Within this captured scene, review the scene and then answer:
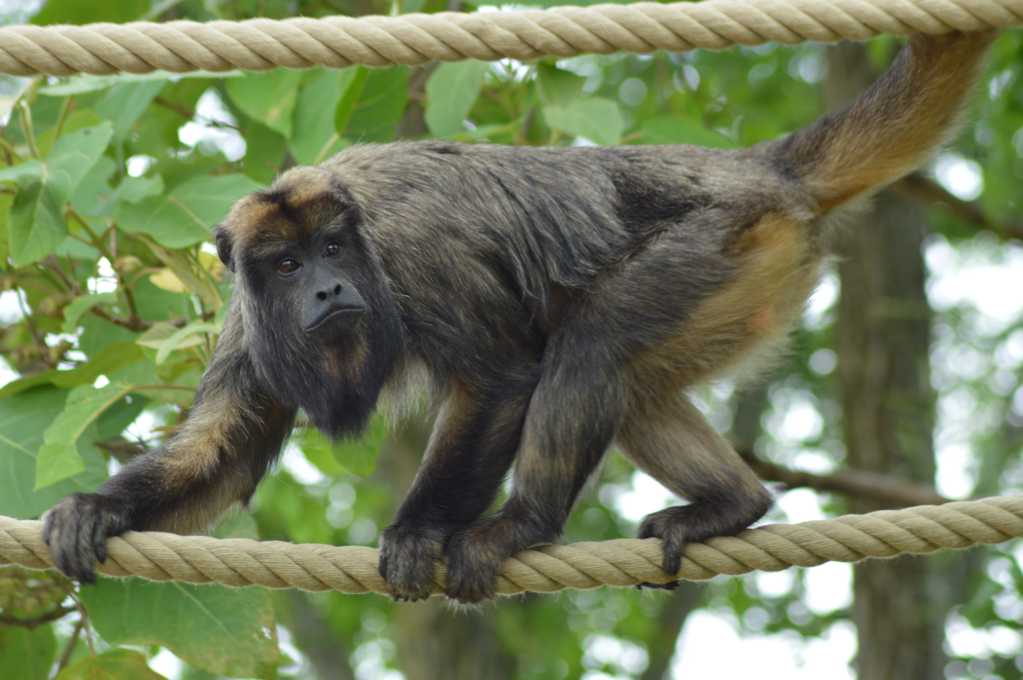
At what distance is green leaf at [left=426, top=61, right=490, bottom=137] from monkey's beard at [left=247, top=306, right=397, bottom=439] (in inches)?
35.5

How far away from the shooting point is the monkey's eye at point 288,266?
12.5 ft

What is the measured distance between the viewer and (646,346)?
147 inches

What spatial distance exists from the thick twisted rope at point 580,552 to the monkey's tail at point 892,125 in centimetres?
125

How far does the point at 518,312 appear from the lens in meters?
4.00

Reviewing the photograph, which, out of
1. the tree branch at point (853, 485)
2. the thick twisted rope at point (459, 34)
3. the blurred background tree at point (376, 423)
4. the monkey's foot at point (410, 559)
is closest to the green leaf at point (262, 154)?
the blurred background tree at point (376, 423)

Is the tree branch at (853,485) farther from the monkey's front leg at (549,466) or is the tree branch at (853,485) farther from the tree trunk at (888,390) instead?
the monkey's front leg at (549,466)

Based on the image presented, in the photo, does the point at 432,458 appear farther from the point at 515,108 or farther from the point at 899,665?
the point at 899,665

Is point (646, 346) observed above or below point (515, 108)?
below

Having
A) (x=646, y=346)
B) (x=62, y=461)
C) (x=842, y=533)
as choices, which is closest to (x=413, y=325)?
(x=646, y=346)

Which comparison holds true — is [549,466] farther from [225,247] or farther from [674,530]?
[225,247]

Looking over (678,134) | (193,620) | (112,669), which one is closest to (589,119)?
(678,134)

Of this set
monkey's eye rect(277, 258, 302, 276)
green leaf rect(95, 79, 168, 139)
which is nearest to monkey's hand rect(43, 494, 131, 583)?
monkey's eye rect(277, 258, 302, 276)

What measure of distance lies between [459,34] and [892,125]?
1.47 m

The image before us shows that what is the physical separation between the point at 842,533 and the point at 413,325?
139 cm
